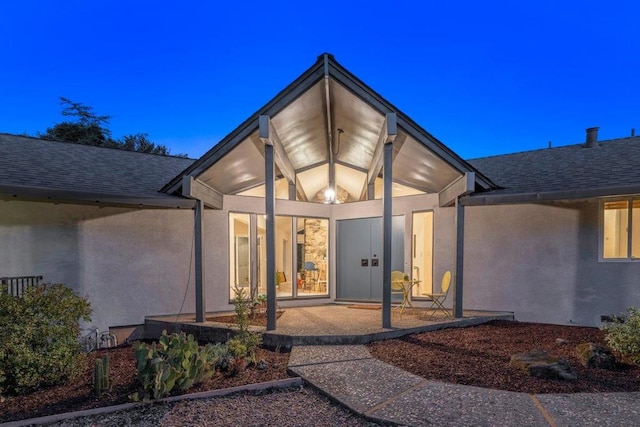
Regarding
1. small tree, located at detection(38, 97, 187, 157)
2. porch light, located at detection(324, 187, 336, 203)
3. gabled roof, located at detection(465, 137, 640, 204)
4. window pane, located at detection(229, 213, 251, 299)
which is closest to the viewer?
gabled roof, located at detection(465, 137, 640, 204)

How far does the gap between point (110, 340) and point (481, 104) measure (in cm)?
7268

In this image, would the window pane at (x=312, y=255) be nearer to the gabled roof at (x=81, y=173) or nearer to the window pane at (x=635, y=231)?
the gabled roof at (x=81, y=173)

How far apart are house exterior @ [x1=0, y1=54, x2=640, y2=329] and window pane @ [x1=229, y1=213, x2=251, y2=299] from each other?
33 millimetres

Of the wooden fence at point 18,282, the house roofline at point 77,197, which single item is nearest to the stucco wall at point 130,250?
the wooden fence at point 18,282

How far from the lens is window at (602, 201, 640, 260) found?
6965 millimetres

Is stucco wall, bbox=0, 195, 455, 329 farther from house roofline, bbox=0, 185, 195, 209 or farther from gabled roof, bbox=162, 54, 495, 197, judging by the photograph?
gabled roof, bbox=162, 54, 495, 197

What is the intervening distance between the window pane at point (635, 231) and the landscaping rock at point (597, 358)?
3253 millimetres

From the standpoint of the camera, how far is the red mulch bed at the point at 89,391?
3.74 metres

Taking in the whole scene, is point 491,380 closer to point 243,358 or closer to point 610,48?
point 243,358

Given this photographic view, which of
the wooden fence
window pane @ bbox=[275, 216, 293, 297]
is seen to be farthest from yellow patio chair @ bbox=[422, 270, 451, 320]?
the wooden fence

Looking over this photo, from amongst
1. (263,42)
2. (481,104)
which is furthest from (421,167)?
(481,104)

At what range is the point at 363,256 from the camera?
30.6 feet

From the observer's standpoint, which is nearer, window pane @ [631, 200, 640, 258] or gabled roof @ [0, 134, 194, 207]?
gabled roof @ [0, 134, 194, 207]

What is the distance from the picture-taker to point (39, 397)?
4062 mm
